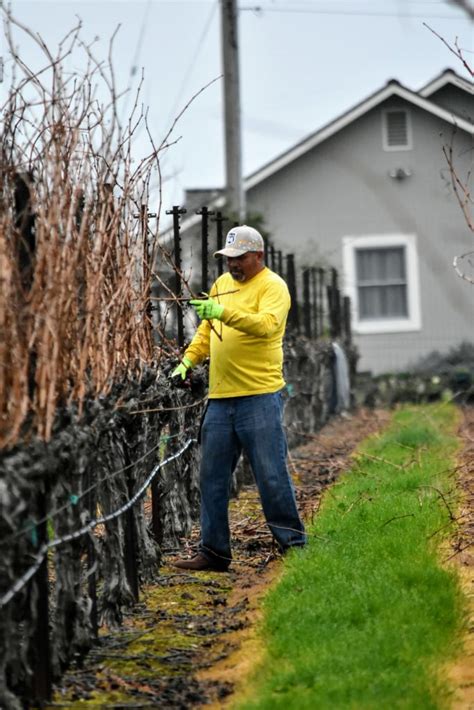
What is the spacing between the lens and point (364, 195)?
93.8 ft

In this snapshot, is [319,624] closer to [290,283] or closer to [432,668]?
[432,668]

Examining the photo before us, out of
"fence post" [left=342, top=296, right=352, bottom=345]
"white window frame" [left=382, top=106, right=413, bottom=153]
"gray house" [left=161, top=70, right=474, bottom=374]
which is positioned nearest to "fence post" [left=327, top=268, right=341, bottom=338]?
"fence post" [left=342, top=296, right=352, bottom=345]

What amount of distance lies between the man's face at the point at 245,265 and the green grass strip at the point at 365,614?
167cm

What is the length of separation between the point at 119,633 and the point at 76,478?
105 cm

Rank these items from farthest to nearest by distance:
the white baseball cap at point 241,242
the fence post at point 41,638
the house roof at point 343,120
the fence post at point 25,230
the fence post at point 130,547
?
the house roof at point 343,120 → the white baseball cap at point 241,242 → the fence post at point 130,547 → the fence post at point 25,230 → the fence post at point 41,638

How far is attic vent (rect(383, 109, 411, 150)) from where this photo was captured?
95.3 feet

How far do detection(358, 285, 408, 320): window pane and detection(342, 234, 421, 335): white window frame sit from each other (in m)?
0.15

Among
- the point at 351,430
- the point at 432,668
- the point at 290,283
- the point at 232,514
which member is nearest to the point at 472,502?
the point at 232,514

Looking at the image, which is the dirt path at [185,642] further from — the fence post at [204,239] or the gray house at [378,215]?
the gray house at [378,215]

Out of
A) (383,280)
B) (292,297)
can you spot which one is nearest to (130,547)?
(292,297)

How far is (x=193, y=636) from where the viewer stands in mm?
6934

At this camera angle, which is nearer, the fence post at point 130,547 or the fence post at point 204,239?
the fence post at point 130,547

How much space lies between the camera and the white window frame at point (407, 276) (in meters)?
28.7

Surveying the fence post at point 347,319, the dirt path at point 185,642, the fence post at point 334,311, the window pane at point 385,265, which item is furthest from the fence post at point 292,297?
the window pane at point 385,265
